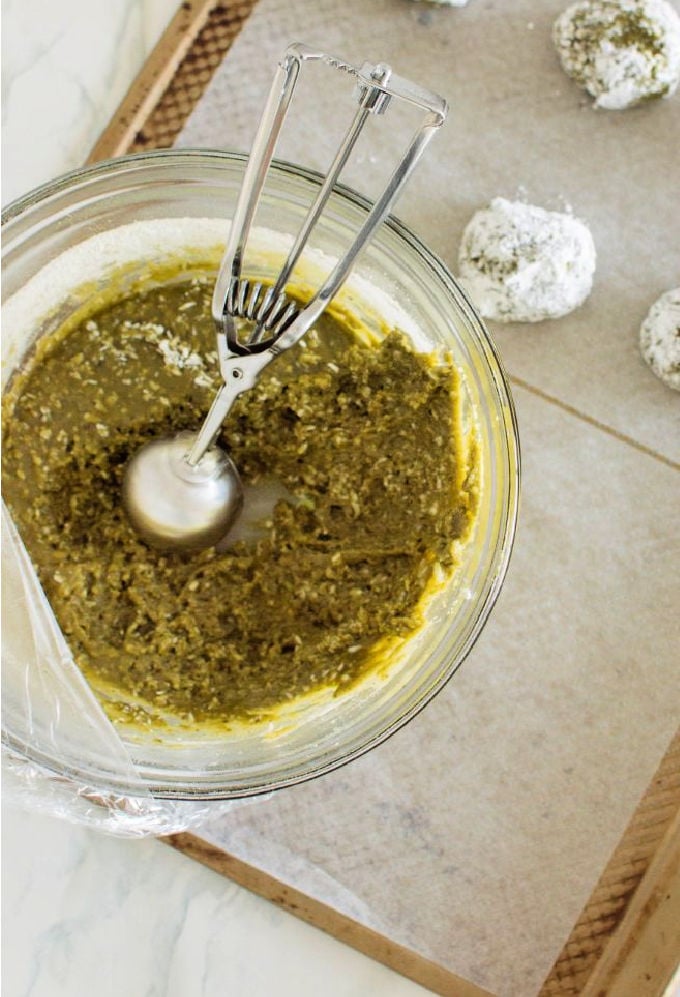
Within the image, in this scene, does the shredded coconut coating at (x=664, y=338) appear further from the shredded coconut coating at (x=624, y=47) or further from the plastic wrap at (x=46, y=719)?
the plastic wrap at (x=46, y=719)

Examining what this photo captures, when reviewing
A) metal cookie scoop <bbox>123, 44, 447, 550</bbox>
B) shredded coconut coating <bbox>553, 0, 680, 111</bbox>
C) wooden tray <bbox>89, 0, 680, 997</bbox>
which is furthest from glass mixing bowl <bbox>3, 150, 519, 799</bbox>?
shredded coconut coating <bbox>553, 0, 680, 111</bbox>

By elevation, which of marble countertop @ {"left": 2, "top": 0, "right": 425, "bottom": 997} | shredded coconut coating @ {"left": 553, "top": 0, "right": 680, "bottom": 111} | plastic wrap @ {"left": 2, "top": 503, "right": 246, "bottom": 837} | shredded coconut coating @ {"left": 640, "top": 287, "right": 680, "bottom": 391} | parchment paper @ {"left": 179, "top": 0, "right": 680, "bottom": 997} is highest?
shredded coconut coating @ {"left": 553, "top": 0, "right": 680, "bottom": 111}

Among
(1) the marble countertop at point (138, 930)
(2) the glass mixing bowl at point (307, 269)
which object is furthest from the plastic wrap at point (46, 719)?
(1) the marble countertop at point (138, 930)

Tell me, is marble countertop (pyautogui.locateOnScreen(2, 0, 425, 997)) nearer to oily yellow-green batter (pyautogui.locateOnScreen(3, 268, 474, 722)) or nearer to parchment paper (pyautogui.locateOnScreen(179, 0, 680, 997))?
parchment paper (pyautogui.locateOnScreen(179, 0, 680, 997))

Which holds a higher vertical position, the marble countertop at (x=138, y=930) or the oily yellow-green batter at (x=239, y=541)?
the oily yellow-green batter at (x=239, y=541)

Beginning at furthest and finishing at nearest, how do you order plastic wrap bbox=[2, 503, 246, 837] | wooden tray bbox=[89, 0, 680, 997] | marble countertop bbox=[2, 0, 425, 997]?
1. marble countertop bbox=[2, 0, 425, 997]
2. wooden tray bbox=[89, 0, 680, 997]
3. plastic wrap bbox=[2, 503, 246, 837]

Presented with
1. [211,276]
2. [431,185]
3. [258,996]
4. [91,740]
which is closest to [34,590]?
[91,740]

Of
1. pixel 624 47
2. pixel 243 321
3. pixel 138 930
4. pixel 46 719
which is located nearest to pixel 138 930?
pixel 138 930
